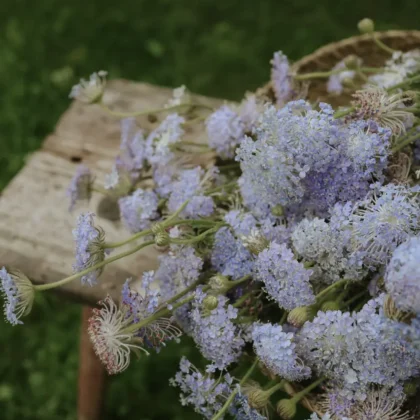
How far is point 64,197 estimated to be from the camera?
114 cm

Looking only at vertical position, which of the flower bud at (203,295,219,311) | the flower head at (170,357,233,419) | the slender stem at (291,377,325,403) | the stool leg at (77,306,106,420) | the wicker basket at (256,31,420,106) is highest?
the wicker basket at (256,31,420,106)

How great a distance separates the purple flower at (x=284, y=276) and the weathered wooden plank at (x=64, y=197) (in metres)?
0.31

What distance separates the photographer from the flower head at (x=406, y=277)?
60 cm

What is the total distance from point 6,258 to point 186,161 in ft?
1.04

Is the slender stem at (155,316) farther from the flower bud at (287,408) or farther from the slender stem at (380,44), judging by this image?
the slender stem at (380,44)

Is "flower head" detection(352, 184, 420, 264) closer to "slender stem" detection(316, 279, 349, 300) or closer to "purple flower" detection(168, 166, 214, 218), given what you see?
"slender stem" detection(316, 279, 349, 300)

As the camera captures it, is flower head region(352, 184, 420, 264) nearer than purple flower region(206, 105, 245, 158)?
Yes

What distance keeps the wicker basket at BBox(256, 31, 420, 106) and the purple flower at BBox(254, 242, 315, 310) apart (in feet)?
1.31

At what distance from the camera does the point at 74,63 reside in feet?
6.79

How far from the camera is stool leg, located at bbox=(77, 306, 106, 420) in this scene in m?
1.29

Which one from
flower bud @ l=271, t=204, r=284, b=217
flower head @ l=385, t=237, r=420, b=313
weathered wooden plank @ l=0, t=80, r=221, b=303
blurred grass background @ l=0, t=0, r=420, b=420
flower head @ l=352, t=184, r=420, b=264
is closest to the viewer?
flower head @ l=385, t=237, r=420, b=313

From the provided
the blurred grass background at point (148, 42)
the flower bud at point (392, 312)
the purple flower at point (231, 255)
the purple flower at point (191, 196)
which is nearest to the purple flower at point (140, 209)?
the purple flower at point (191, 196)

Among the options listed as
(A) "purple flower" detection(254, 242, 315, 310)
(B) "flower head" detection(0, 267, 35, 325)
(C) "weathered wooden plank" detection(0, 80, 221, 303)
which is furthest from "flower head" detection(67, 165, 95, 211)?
(A) "purple flower" detection(254, 242, 315, 310)

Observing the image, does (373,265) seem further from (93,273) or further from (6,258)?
(6,258)
